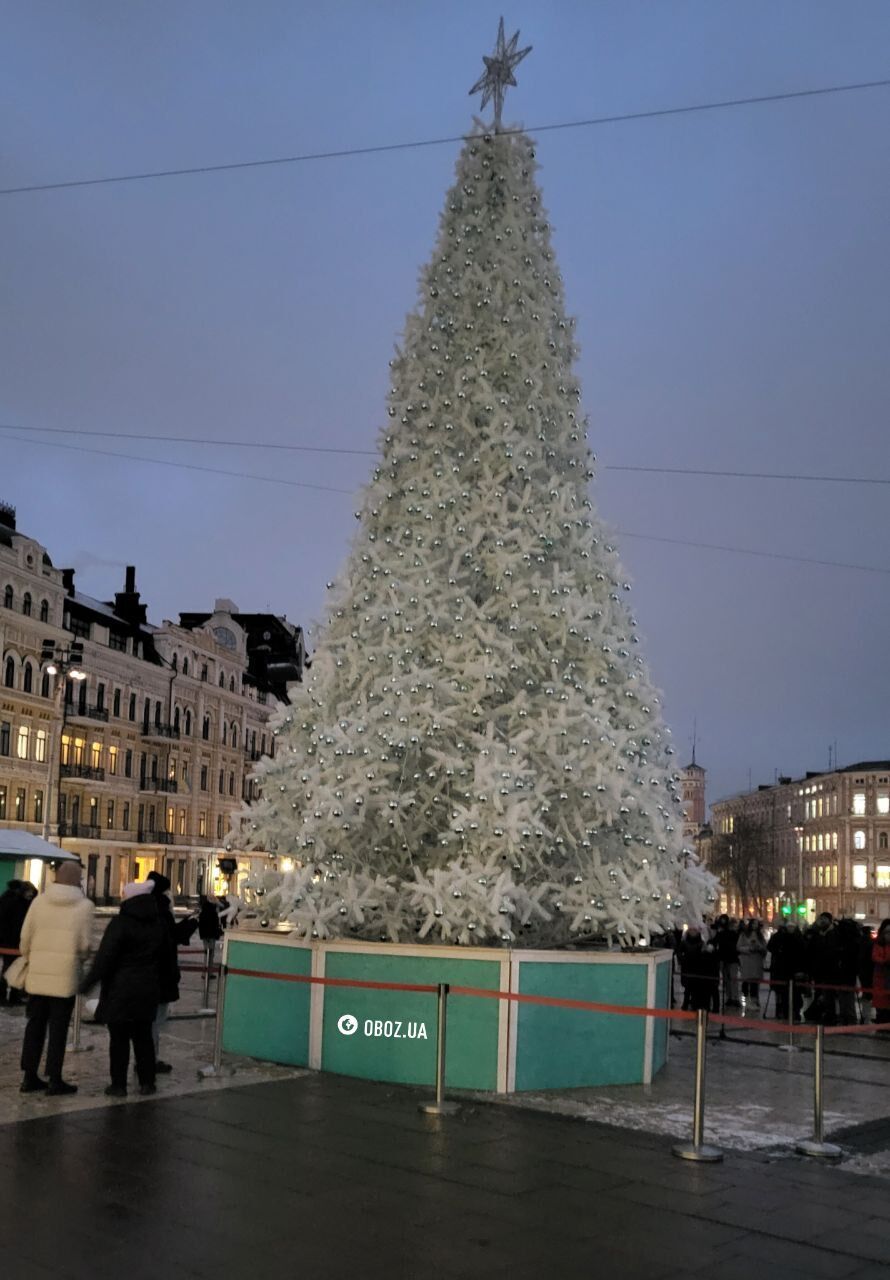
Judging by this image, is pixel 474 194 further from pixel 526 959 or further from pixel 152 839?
pixel 152 839

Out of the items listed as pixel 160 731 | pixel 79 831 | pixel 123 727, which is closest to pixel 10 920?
pixel 79 831

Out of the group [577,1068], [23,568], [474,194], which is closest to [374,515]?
[474,194]

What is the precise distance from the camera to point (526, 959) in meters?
10.6

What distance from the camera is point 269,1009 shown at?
1162cm

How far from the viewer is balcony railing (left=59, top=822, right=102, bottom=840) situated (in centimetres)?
6344

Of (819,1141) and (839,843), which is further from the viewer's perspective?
(839,843)

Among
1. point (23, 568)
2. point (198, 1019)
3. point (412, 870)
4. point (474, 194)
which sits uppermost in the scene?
point (23, 568)

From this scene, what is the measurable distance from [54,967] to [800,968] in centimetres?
1254

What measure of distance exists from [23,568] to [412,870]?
49.7m

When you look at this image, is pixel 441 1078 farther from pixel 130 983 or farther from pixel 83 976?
pixel 83 976

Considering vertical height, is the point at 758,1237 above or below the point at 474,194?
below

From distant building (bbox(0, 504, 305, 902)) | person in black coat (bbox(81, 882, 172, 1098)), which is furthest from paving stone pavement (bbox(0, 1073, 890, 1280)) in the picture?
distant building (bbox(0, 504, 305, 902))

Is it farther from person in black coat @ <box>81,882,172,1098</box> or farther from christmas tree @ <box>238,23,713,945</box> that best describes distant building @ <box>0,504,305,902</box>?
person in black coat @ <box>81,882,172,1098</box>

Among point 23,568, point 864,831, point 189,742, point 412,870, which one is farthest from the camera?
point 864,831
